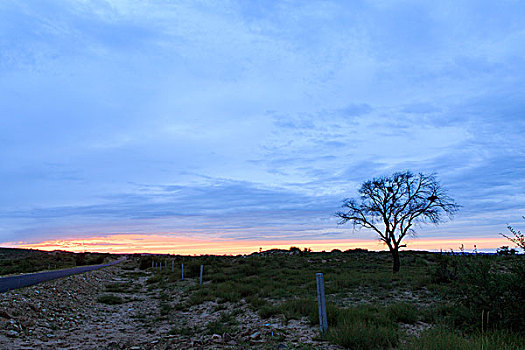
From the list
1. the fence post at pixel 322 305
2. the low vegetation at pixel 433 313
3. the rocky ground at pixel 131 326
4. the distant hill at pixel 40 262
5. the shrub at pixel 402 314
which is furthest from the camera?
the distant hill at pixel 40 262

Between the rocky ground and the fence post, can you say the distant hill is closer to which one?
the rocky ground

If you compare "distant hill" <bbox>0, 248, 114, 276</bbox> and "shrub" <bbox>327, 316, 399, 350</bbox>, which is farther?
"distant hill" <bbox>0, 248, 114, 276</bbox>

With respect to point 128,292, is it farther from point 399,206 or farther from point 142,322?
point 399,206

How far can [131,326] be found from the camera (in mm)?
12664

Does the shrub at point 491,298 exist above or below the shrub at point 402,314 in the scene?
above

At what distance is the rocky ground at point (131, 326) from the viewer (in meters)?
8.97

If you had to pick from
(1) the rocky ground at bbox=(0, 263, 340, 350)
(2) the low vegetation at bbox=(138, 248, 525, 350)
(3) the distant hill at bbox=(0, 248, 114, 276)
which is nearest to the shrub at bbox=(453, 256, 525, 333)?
(2) the low vegetation at bbox=(138, 248, 525, 350)

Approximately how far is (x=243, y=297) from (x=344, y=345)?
29.7 feet

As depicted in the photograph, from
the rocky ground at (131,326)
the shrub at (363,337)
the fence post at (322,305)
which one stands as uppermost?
the fence post at (322,305)

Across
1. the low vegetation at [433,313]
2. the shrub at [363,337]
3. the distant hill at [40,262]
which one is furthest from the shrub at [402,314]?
the distant hill at [40,262]

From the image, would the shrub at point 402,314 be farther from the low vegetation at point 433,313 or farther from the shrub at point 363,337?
the shrub at point 363,337

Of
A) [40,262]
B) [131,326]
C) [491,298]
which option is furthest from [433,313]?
[40,262]

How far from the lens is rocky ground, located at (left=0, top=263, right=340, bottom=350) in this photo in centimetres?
→ 897

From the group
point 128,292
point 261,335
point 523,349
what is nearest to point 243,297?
point 261,335
